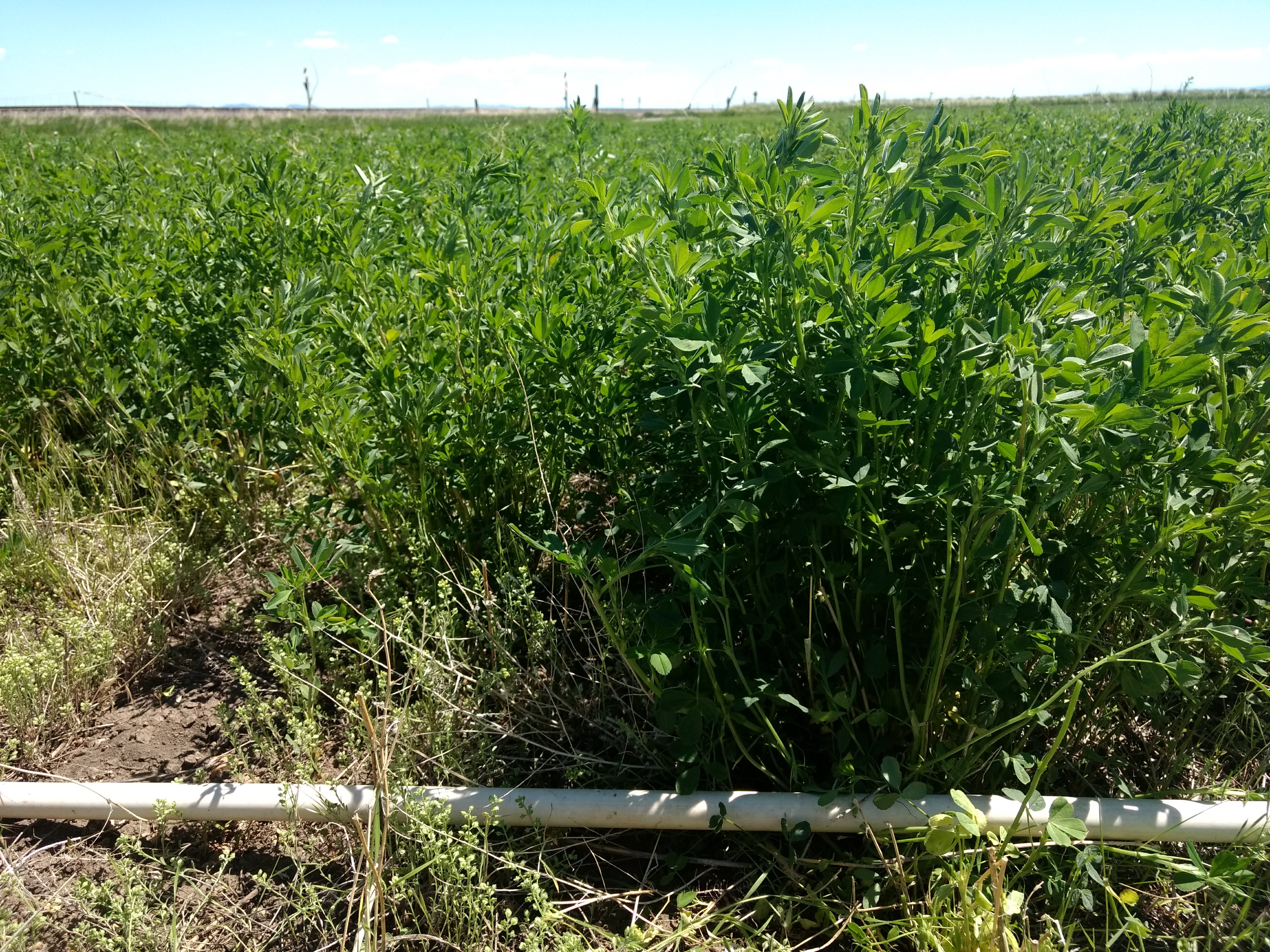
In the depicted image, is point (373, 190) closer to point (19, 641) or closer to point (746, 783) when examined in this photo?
point (19, 641)

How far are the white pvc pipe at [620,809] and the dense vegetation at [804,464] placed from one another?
0.27 ft

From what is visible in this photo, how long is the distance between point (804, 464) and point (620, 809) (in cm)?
88

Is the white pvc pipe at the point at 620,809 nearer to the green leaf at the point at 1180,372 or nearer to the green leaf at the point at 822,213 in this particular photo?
the green leaf at the point at 1180,372

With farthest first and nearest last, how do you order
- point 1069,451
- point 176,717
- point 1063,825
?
point 176,717 → point 1063,825 → point 1069,451

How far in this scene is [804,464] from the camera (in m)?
1.75

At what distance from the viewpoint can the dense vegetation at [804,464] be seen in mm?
1650

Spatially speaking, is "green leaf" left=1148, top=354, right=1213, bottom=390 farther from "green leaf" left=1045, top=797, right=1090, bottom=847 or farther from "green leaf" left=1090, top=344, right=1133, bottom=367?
"green leaf" left=1045, top=797, right=1090, bottom=847

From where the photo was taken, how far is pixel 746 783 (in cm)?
219

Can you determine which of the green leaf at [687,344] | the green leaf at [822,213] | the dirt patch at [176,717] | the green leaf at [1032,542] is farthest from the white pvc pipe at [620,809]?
the green leaf at [822,213]

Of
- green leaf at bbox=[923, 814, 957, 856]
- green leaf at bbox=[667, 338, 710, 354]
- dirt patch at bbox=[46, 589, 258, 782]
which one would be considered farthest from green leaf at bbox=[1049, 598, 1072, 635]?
dirt patch at bbox=[46, 589, 258, 782]

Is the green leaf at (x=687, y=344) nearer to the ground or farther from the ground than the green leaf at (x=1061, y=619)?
farther from the ground

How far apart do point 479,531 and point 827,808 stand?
4.34 feet

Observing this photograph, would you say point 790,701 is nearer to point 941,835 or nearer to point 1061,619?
point 941,835

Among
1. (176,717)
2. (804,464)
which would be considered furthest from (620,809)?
(176,717)
